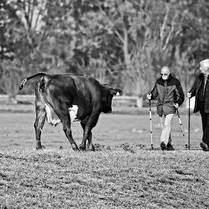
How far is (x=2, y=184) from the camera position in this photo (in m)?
12.1

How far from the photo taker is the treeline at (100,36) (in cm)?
6844

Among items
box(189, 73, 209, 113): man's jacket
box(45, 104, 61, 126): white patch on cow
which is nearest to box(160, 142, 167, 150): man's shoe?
box(189, 73, 209, 113): man's jacket

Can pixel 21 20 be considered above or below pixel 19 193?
above

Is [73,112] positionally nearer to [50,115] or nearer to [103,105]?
[50,115]

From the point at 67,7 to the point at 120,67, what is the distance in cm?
868

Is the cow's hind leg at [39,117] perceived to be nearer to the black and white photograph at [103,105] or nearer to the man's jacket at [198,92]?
the black and white photograph at [103,105]

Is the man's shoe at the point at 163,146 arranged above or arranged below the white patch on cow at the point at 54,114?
below

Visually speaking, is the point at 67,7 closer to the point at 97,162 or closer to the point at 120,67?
the point at 120,67

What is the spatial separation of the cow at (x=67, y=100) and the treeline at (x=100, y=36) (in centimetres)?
4791

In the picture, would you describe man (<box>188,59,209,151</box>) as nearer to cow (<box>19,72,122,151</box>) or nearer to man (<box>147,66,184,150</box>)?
man (<box>147,66,184,150</box>)

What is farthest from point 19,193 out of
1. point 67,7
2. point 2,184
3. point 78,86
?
point 67,7

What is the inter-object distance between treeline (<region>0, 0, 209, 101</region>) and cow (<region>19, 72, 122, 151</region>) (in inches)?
1886

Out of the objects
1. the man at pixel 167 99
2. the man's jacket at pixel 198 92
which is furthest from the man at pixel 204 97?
the man at pixel 167 99

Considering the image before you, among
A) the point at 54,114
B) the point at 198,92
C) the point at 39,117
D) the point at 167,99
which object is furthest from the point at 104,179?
the point at 198,92
